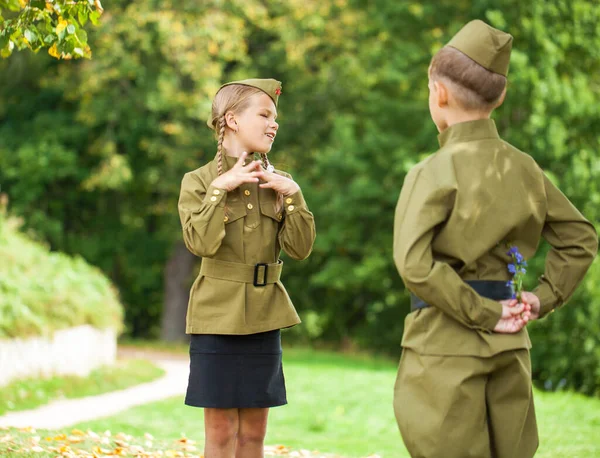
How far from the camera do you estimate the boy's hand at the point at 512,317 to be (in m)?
2.97

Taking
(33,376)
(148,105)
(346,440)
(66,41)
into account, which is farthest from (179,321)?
(66,41)

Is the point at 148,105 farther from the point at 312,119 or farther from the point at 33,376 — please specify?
the point at 33,376

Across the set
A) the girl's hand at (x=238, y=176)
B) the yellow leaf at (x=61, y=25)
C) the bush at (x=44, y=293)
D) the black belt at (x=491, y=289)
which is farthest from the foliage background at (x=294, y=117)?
the black belt at (x=491, y=289)

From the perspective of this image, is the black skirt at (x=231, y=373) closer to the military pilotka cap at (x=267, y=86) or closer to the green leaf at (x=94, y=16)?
the military pilotka cap at (x=267, y=86)

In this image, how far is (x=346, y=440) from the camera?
8.03m

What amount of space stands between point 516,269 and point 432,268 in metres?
0.33

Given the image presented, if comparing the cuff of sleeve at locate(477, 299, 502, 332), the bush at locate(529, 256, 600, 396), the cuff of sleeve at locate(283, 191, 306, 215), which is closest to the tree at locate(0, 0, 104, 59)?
the cuff of sleeve at locate(283, 191, 306, 215)

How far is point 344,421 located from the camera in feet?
29.5

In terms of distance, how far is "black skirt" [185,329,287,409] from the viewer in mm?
3736

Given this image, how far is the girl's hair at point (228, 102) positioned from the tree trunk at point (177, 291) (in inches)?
729

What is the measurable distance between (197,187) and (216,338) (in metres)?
0.64

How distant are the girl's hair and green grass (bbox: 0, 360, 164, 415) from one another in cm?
601

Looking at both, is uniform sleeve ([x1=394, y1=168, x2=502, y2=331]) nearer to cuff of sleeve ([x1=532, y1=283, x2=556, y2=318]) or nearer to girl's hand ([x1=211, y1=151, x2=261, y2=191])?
cuff of sleeve ([x1=532, y1=283, x2=556, y2=318])

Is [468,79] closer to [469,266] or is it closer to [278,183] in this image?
[469,266]
